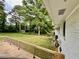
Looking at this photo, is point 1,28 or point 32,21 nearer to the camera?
point 32,21

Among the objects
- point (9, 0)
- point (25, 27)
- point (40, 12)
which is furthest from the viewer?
point (9, 0)

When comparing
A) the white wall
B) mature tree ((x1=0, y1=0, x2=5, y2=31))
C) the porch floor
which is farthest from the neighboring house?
mature tree ((x1=0, y1=0, x2=5, y2=31))

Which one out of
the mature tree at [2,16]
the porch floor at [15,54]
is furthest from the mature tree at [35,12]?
the porch floor at [15,54]

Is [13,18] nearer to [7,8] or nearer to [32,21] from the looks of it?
[7,8]

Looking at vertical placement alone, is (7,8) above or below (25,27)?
above

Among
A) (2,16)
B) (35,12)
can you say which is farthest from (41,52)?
(2,16)

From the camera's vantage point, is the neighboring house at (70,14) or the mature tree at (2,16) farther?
the mature tree at (2,16)

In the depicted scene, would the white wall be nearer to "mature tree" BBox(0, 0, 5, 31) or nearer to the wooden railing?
the wooden railing

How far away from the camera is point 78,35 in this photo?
2828 millimetres

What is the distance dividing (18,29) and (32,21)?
5.88 metres

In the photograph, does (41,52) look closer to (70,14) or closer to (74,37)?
(70,14)

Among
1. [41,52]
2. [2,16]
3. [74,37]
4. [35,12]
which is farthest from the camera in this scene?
[2,16]

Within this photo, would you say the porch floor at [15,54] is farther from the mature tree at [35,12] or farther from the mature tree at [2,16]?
the mature tree at [2,16]

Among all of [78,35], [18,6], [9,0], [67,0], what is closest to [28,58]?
[78,35]
